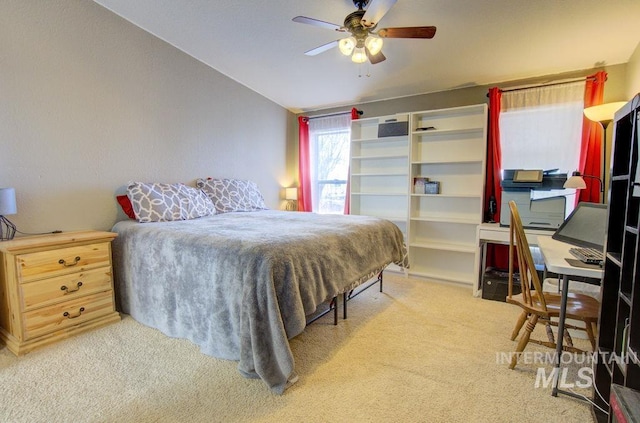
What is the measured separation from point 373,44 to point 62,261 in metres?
2.79

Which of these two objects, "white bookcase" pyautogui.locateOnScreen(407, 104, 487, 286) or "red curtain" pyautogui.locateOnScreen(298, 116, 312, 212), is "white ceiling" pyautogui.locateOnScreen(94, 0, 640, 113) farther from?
"red curtain" pyautogui.locateOnScreen(298, 116, 312, 212)

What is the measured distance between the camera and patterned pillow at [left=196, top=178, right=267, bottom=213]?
349 centimetres

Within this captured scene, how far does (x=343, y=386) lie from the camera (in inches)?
65.7

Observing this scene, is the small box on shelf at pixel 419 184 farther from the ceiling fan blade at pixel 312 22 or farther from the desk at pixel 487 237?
the ceiling fan blade at pixel 312 22

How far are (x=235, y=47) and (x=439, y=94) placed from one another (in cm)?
241

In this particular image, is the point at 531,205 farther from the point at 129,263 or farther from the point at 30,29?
the point at 30,29

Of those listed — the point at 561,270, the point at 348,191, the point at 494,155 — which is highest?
the point at 494,155

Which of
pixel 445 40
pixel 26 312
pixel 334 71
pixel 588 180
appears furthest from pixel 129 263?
pixel 588 180

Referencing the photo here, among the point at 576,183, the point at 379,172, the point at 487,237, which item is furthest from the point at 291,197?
the point at 576,183

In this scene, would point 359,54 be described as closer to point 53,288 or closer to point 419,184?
point 419,184

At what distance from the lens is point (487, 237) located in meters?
3.04

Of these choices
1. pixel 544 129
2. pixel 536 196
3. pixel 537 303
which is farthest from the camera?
pixel 544 129

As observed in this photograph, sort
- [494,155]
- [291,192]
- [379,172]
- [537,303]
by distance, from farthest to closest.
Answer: [291,192]
[379,172]
[494,155]
[537,303]

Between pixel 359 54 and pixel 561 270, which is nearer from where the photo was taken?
pixel 561 270
